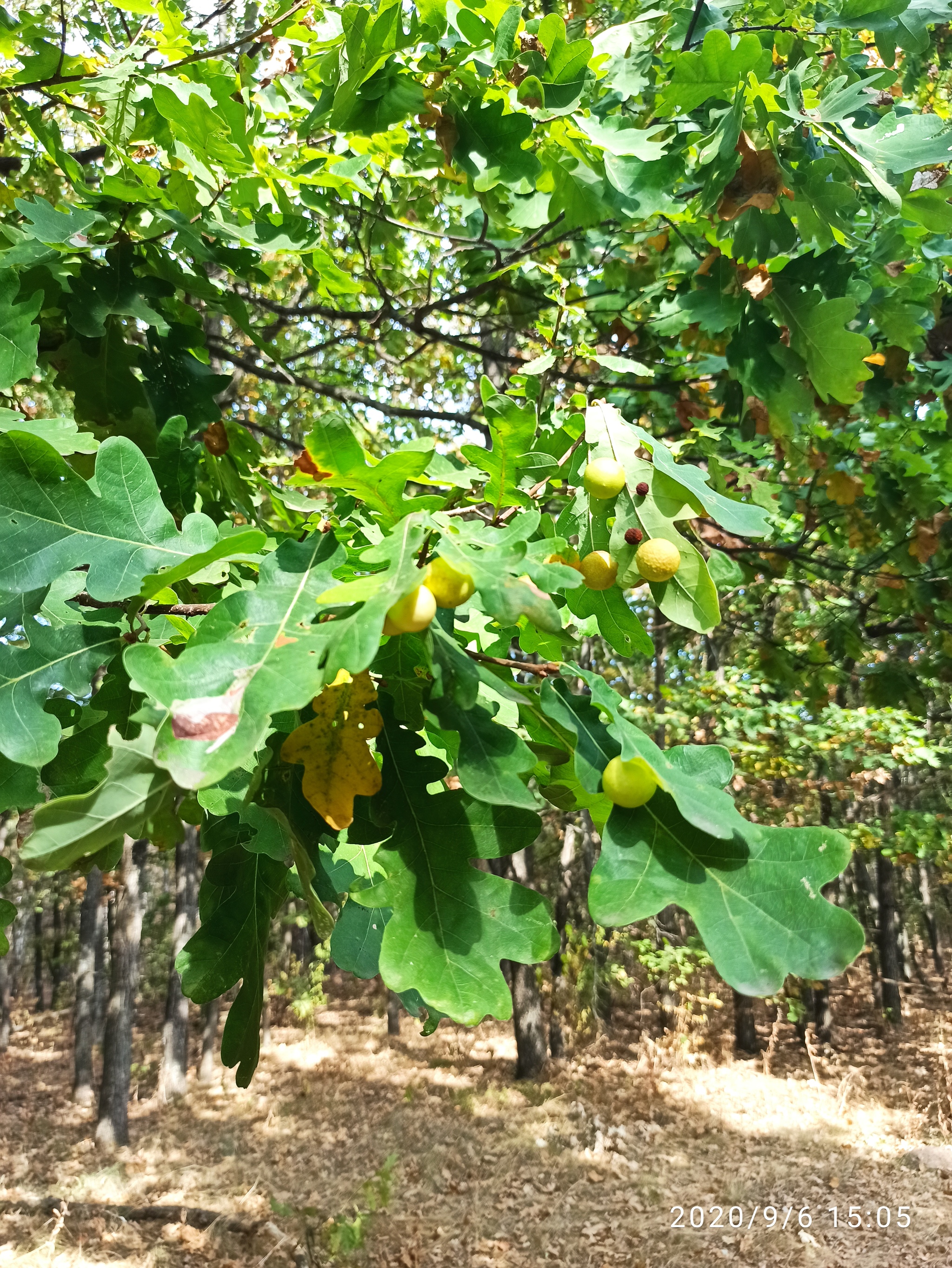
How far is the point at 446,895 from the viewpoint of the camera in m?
1.09

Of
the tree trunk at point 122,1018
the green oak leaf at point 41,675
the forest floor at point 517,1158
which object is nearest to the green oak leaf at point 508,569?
the green oak leaf at point 41,675

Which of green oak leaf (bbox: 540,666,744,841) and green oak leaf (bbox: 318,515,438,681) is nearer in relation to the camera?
green oak leaf (bbox: 318,515,438,681)

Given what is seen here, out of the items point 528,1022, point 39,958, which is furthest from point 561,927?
point 39,958

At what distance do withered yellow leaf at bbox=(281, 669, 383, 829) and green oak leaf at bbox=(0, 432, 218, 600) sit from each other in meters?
0.32

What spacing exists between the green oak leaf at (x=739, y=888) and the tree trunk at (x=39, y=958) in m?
25.6

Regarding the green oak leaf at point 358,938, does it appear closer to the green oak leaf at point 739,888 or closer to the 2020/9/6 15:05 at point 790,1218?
the green oak leaf at point 739,888

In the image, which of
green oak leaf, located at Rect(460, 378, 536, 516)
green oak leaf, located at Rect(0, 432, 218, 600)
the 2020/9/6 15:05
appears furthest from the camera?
the 2020/9/6 15:05

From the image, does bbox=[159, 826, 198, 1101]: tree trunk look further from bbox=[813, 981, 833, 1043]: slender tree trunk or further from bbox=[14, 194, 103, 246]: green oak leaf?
bbox=[14, 194, 103, 246]: green oak leaf

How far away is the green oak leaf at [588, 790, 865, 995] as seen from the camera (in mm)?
939

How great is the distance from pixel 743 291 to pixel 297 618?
7.03 ft

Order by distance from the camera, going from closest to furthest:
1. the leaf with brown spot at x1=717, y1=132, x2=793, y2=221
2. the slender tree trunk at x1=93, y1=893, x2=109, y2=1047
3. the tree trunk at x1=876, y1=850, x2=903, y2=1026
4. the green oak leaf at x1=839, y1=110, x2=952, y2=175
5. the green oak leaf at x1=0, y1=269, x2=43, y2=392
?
1. the green oak leaf at x1=0, y1=269, x2=43, y2=392
2. the green oak leaf at x1=839, y1=110, x2=952, y2=175
3. the leaf with brown spot at x1=717, y1=132, x2=793, y2=221
4. the slender tree trunk at x1=93, y1=893, x2=109, y2=1047
5. the tree trunk at x1=876, y1=850, x2=903, y2=1026

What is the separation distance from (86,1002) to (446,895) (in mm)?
14181

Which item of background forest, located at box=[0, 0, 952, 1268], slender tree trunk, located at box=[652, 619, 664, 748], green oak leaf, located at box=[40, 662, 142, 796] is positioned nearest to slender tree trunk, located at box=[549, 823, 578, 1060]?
slender tree trunk, located at box=[652, 619, 664, 748]

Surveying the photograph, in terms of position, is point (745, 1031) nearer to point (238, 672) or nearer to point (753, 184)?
point (753, 184)
